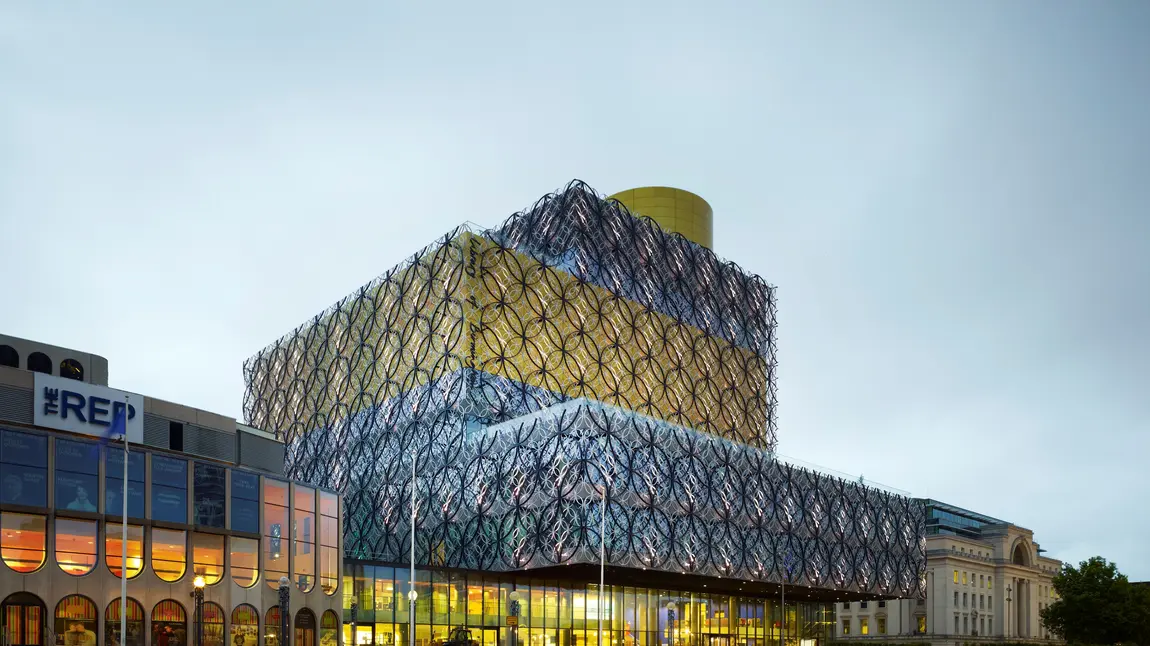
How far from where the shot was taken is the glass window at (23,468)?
4741cm

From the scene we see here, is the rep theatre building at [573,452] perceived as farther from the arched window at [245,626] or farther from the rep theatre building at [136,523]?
the arched window at [245,626]

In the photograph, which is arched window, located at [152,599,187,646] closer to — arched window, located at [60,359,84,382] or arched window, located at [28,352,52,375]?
arched window, located at [60,359,84,382]

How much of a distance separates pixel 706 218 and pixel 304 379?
4473 cm

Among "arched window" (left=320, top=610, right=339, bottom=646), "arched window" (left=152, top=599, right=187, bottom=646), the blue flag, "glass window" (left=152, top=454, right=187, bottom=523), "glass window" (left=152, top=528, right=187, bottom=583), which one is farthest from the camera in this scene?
"arched window" (left=320, top=610, right=339, bottom=646)

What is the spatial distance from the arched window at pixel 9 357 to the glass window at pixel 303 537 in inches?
627

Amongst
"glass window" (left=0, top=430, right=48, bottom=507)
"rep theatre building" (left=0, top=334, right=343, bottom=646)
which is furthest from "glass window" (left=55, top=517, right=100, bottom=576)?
"glass window" (left=0, top=430, right=48, bottom=507)

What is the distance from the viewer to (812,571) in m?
88.1

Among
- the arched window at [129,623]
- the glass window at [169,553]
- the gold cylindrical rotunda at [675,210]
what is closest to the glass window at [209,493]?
the glass window at [169,553]

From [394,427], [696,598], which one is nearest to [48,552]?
[394,427]

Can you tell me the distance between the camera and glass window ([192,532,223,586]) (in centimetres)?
5448

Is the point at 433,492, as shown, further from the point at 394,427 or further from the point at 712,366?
the point at 712,366

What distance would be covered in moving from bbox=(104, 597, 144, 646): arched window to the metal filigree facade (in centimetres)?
2796

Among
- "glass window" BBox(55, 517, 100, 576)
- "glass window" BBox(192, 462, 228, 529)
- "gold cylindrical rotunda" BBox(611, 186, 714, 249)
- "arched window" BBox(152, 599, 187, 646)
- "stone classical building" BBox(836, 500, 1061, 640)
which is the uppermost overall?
"gold cylindrical rotunda" BBox(611, 186, 714, 249)

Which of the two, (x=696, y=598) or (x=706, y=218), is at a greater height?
(x=706, y=218)
